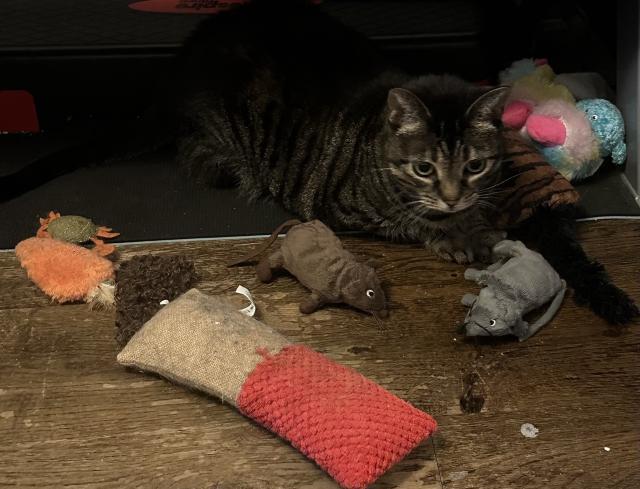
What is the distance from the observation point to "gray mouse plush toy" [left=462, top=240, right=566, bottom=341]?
137 cm

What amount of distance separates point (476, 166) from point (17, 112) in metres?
1.30

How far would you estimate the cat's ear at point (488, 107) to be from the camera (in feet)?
4.71

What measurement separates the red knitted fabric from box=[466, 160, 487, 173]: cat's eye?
1.73ft

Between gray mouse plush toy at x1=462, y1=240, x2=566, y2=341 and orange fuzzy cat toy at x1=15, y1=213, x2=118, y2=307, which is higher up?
orange fuzzy cat toy at x1=15, y1=213, x2=118, y2=307

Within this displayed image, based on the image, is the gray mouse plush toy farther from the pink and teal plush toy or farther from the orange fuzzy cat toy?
the orange fuzzy cat toy

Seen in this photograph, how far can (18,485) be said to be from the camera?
1.17 meters

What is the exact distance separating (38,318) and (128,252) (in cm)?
25

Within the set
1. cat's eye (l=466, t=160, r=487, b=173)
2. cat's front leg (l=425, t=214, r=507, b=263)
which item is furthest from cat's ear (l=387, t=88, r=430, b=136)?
cat's front leg (l=425, t=214, r=507, b=263)

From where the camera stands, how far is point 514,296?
1.39m

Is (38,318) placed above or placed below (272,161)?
below

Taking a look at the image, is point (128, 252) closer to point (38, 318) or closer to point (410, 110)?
point (38, 318)

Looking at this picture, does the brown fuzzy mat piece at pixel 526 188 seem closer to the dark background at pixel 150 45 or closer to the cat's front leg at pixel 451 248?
the cat's front leg at pixel 451 248

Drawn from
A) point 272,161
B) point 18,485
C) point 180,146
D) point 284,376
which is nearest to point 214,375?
point 284,376

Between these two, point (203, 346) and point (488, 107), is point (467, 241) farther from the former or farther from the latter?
point (203, 346)
